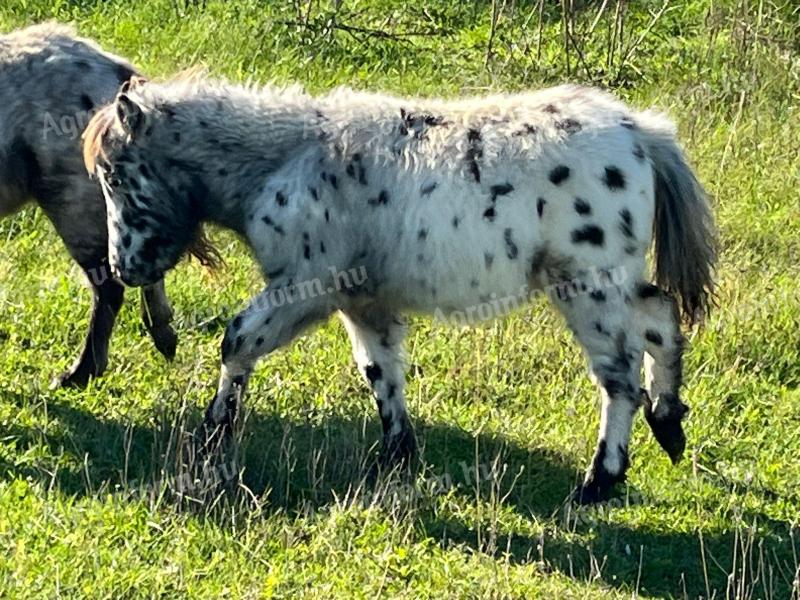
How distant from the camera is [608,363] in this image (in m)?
6.57

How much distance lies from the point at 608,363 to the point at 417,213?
104 centimetres

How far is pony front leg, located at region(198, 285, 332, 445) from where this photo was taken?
6613 mm

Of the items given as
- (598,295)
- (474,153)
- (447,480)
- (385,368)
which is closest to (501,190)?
(474,153)

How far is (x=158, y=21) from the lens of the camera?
12383mm

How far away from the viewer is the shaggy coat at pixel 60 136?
7.54 meters

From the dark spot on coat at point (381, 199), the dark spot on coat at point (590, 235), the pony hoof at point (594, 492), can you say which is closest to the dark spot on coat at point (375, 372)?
the dark spot on coat at point (381, 199)

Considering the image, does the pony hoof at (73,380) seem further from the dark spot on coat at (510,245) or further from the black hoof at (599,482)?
the black hoof at (599,482)

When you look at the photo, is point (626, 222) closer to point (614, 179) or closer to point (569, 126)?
point (614, 179)

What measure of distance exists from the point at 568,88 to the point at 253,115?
4.63 feet

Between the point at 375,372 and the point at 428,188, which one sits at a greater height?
the point at 428,188

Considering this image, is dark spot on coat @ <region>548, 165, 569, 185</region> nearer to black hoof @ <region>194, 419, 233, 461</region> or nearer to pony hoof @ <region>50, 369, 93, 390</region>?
black hoof @ <region>194, 419, 233, 461</region>

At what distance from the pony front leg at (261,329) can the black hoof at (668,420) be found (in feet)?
5.05

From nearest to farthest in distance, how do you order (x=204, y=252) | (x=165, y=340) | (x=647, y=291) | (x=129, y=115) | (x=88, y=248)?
1. (x=647, y=291)
2. (x=129, y=115)
3. (x=204, y=252)
4. (x=88, y=248)
5. (x=165, y=340)

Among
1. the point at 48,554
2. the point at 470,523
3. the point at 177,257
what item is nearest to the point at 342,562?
the point at 470,523
